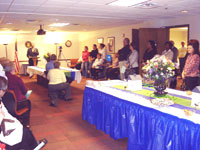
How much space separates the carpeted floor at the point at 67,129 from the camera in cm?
320

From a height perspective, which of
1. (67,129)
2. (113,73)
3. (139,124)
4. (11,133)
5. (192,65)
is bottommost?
(67,129)

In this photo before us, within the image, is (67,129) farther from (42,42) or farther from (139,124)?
(42,42)

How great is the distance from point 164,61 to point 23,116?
7.79 ft

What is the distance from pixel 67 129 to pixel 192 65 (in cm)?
268

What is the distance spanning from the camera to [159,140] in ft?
7.52

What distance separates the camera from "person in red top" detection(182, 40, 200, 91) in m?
4.25

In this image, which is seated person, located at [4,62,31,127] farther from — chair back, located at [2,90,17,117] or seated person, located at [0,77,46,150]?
seated person, located at [0,77,46,150]

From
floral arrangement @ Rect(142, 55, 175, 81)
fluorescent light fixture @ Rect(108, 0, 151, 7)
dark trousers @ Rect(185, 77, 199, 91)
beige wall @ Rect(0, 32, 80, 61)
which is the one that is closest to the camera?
floral arrangement @ Rect(142, 55, 175, 81)

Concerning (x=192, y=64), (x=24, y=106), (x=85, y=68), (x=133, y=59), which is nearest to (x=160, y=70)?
(x=192, y=64)

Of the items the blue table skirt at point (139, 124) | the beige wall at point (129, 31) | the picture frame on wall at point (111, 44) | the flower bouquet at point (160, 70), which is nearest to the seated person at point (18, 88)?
the blue table skirt at point (139, 124)

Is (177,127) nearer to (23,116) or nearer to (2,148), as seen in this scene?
(2,148)

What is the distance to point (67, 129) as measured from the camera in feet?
12.7

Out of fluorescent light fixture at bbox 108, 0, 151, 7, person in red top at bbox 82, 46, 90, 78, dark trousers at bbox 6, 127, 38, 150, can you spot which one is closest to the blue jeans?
person in red top at bbox 82, 46, 90, 78

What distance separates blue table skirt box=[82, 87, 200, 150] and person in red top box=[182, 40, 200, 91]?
2.03 m
